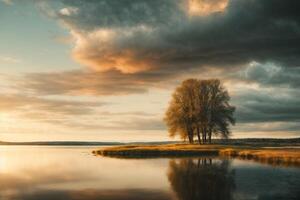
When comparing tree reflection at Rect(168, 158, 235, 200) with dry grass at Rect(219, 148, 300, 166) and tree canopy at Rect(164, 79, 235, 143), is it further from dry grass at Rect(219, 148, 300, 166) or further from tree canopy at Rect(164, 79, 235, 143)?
tree canopy at Rect(164, 79, 235, 143)

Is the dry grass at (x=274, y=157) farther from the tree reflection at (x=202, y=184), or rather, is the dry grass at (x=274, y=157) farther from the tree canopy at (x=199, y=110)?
the tree canopy at (x=199, y=110)

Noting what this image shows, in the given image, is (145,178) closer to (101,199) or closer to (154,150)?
(101,199)

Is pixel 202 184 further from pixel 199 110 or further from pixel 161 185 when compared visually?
pixel 199 110

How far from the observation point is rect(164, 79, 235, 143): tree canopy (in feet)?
325

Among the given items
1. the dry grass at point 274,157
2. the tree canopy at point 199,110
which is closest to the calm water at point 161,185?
the dry grass at point 274,157

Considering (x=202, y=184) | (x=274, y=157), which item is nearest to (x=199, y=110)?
(x=274, y=157)

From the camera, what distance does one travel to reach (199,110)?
99.0m

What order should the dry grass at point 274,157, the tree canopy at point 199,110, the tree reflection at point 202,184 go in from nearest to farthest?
the tree reflection at point 202,184 → the dry grass at point 274,157 → the tree canopy at point 199,110

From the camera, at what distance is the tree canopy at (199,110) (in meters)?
99.1

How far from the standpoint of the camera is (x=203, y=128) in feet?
330

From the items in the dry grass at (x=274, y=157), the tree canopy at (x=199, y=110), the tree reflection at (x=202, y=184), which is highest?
the tree canopy at (x=199, y=110)

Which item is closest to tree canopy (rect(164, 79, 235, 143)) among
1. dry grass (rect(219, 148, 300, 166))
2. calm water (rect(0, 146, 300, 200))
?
dry grass (rect(219, 148, 300, 166))

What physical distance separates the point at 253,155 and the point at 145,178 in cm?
3352

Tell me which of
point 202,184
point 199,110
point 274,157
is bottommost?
point 202,184
